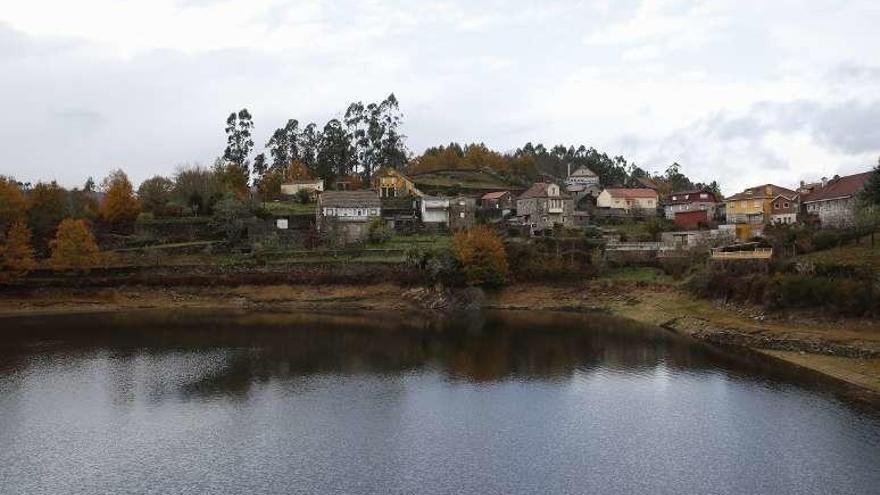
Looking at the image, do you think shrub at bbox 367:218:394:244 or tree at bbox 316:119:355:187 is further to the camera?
tree at bbox 316:119:355:187

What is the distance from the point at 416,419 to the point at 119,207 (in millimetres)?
53740

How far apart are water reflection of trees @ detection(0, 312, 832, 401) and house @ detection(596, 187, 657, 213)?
31025mm

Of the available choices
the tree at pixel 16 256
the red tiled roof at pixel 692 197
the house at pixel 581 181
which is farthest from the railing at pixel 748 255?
the tree at pixel 16 256

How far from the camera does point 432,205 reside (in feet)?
241

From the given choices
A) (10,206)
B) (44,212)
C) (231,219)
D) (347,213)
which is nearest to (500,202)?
(347,213)

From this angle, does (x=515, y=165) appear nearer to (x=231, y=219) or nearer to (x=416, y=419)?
(x=231, y=219)

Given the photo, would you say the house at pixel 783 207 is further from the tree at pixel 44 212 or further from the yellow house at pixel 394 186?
the tree at pixel 44 212

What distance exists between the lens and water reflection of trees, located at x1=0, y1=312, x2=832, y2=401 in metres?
34.5

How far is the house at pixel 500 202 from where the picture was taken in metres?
77.8

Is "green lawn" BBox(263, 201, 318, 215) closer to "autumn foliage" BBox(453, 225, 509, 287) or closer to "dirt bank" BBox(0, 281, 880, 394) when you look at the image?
"dirt bank" BBox(0, 281, 880, 394)

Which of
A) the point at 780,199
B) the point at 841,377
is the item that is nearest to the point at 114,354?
the point at 841,377

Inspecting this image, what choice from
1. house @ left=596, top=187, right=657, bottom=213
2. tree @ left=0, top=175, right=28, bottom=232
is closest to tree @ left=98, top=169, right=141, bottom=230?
tree @ left=0, top=175, right=28, bottom=232

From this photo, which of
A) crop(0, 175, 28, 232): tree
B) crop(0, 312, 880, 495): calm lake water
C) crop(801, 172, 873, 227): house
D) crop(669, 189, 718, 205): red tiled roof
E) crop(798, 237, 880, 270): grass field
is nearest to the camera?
crop(0, 312, 880, 495): calm lake water

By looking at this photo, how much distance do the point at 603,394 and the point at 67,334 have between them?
33.6 meters
